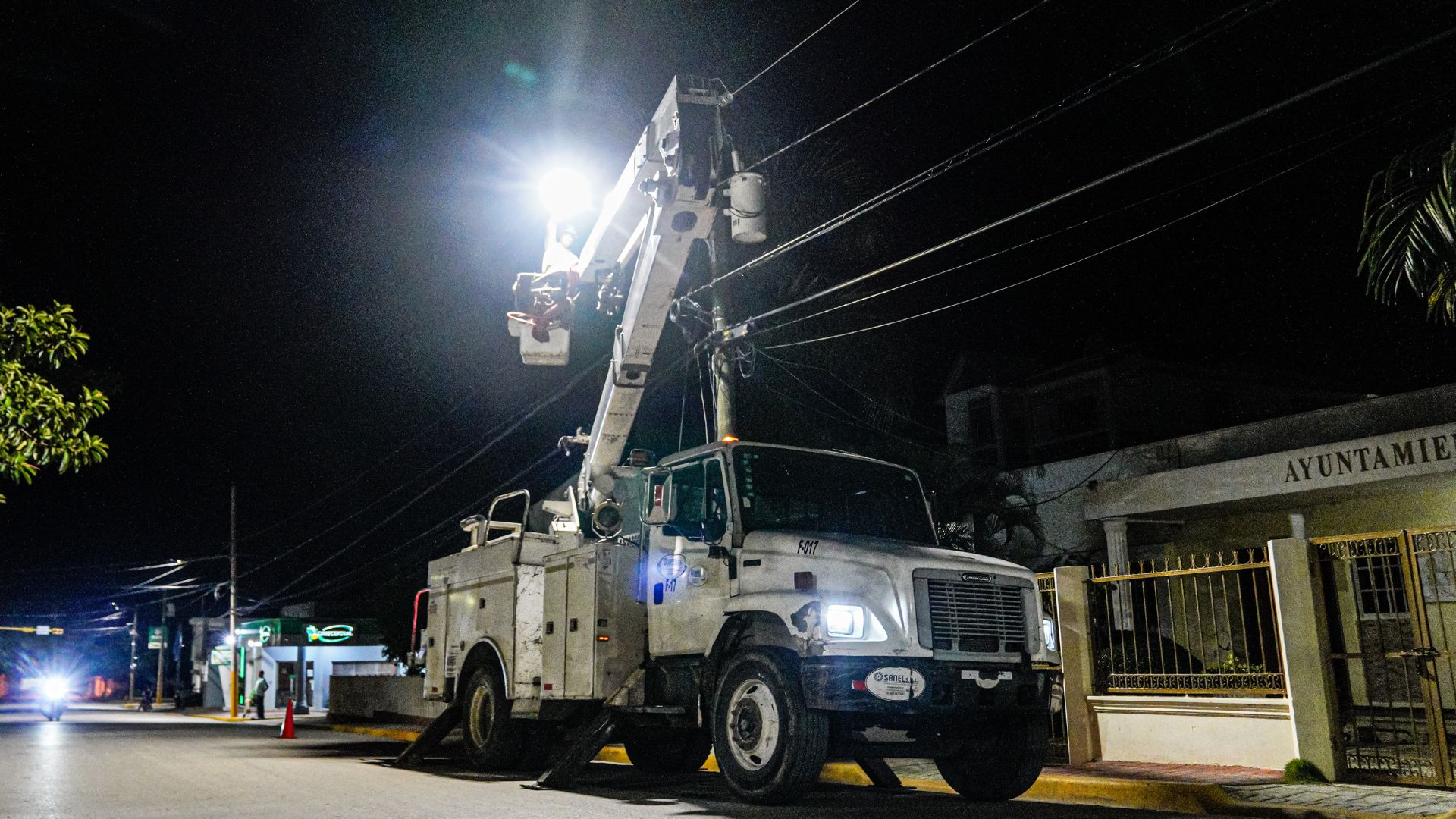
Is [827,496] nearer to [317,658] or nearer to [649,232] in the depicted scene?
[649,232]

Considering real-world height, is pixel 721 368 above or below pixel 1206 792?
above

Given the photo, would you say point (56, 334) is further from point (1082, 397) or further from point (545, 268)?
point (1082, 397)

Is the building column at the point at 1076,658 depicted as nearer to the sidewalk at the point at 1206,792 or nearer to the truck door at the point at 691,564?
the sidewalk at the point at 1206,792

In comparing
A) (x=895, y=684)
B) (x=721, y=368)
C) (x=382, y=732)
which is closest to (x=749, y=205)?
(x=895, y=684)

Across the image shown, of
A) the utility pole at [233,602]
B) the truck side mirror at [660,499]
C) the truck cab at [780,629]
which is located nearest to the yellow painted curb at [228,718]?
the utility pole at [233,602]

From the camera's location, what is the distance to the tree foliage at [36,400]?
9.24 meters

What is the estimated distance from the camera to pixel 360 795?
977 centimetres

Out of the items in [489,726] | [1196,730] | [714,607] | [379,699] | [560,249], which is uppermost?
[560,249]

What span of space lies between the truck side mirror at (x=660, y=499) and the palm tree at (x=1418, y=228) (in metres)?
5.82

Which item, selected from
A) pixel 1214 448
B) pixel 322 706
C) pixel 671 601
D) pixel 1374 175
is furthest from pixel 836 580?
pixel 322 706

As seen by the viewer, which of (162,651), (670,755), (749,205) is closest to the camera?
(749,205)

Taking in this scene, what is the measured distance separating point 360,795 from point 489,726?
8.61 feet

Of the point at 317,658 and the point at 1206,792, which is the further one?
the point at 317,658

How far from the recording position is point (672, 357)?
25016mm
